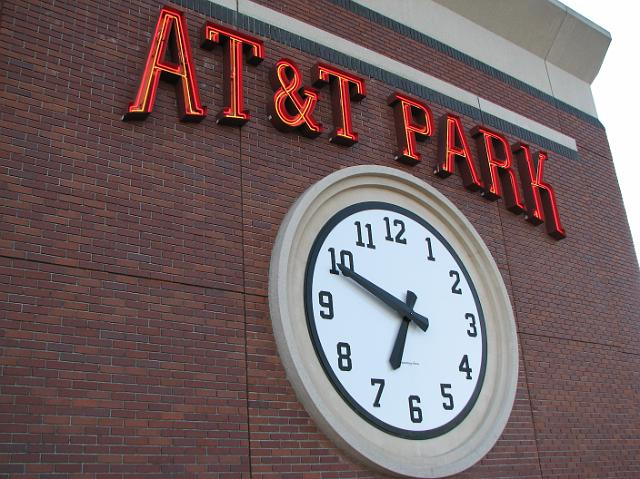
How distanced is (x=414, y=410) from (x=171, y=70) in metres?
4.19

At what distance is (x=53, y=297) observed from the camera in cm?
621

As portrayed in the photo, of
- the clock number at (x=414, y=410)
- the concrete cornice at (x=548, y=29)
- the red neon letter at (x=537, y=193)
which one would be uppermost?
the concrete cornice at (x=548, y=29)

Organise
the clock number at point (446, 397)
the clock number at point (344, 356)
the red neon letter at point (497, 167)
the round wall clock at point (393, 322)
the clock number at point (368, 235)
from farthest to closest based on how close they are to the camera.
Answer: the red neon letter at point (497, 167), the clock number at point (368, 235), the clock number at point (446, 397), the clock number at point (344, 356), the round wall clock at point (393, 322)

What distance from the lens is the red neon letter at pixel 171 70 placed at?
7.24 meters

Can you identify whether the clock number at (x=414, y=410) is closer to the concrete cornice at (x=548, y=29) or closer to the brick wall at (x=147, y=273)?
the brick wall at (x=147, y=273)

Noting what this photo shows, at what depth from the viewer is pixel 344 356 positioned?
766 cm

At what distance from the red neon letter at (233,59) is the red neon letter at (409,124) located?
2.05 m

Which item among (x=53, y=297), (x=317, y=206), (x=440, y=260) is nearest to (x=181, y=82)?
(x=317, y=206)

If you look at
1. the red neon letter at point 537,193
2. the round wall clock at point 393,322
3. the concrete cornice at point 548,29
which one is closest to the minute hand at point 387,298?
the round wall clock at point 393,322

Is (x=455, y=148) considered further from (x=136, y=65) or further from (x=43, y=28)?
(x=43, y=28)

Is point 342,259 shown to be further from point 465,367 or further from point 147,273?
point 147,273

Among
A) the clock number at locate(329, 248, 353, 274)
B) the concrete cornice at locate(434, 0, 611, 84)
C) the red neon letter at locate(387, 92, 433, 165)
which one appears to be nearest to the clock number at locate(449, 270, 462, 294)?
the red neon letter at locate(387, 92, 433, 165)

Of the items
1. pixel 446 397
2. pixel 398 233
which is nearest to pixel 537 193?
pixel 398 233

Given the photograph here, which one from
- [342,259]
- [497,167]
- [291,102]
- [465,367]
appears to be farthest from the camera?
[497,167]
